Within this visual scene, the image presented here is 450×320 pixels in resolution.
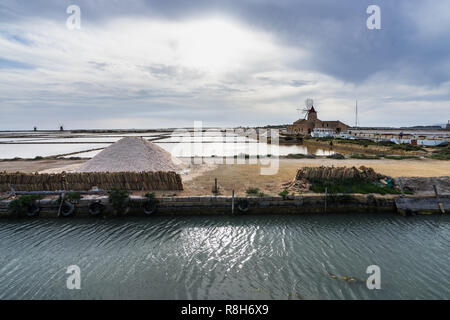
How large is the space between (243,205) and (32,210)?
30.3 feet

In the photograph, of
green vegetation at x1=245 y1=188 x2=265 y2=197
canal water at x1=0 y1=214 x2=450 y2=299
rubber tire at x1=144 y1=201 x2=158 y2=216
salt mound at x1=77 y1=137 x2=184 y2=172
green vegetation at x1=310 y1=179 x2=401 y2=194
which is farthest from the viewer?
salt mound at x1=77 y1=137 x2=184 y2=172

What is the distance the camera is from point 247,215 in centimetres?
949

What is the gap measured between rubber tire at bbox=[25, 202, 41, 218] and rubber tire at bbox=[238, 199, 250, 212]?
8894 millimetres

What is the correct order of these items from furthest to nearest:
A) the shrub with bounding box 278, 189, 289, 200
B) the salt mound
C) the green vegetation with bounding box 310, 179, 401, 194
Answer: the salt mound → the green vegetation with bounding box 310, 179, 401, 194 → the shrub with bounding box 278, 189, 289, 200

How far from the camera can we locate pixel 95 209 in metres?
9.30

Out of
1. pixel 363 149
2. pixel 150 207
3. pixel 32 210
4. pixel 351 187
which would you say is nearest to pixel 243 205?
pixel 150 207

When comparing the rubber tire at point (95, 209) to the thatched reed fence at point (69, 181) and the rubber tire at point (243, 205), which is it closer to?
the thatched reed fence at point (69, 181)

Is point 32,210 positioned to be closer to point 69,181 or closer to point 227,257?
point 69,181

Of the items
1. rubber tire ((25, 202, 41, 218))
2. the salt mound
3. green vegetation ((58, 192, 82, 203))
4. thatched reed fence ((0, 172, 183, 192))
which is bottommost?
rubber tire ((25, 202, 41, 218))

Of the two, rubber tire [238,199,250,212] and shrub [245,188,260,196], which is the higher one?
shrub [245,188,260,196]

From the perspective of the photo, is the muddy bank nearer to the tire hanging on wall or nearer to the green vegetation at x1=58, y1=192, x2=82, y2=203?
the tire hanging on wall

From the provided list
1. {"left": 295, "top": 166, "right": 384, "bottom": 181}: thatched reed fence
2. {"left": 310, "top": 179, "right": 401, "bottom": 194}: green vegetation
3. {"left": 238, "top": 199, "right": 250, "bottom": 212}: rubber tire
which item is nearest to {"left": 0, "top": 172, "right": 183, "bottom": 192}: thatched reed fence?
{"left": 238, "top": 199, "right": 250, "bottom": 212}: rubber tire

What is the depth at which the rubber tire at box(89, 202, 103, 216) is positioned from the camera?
927cm
